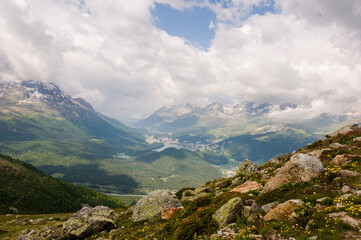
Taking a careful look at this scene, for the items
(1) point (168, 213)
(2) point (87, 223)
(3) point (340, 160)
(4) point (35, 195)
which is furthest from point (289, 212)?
(4) point (35, 195)

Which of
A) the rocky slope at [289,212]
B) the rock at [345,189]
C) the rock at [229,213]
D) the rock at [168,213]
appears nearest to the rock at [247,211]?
the rocky slope at [289,212]

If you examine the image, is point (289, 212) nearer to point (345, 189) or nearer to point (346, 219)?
point (346, 219)

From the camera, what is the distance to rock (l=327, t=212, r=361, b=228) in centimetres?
1062

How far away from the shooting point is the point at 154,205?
30.7 m

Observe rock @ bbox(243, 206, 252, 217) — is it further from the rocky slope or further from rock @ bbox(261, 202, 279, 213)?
rock @ bbox(261, 202, 279, 213)

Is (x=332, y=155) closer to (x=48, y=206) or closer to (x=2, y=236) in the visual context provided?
(x=2, y=236)

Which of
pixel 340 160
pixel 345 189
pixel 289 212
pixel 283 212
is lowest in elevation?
pixel 283 212

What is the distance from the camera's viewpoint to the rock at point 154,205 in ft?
94.8

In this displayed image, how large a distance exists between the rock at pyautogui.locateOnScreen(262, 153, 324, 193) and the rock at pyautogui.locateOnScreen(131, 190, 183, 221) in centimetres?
1729

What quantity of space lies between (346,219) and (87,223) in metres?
34.0

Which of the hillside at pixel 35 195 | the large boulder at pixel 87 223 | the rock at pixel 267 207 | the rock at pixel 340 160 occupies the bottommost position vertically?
the hillside at pixel 35 195

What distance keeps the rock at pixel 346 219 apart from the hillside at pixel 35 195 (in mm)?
154090

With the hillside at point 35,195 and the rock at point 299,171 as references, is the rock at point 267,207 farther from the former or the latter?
the hillside at point 35,195

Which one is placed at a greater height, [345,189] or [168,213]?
[345,189]
